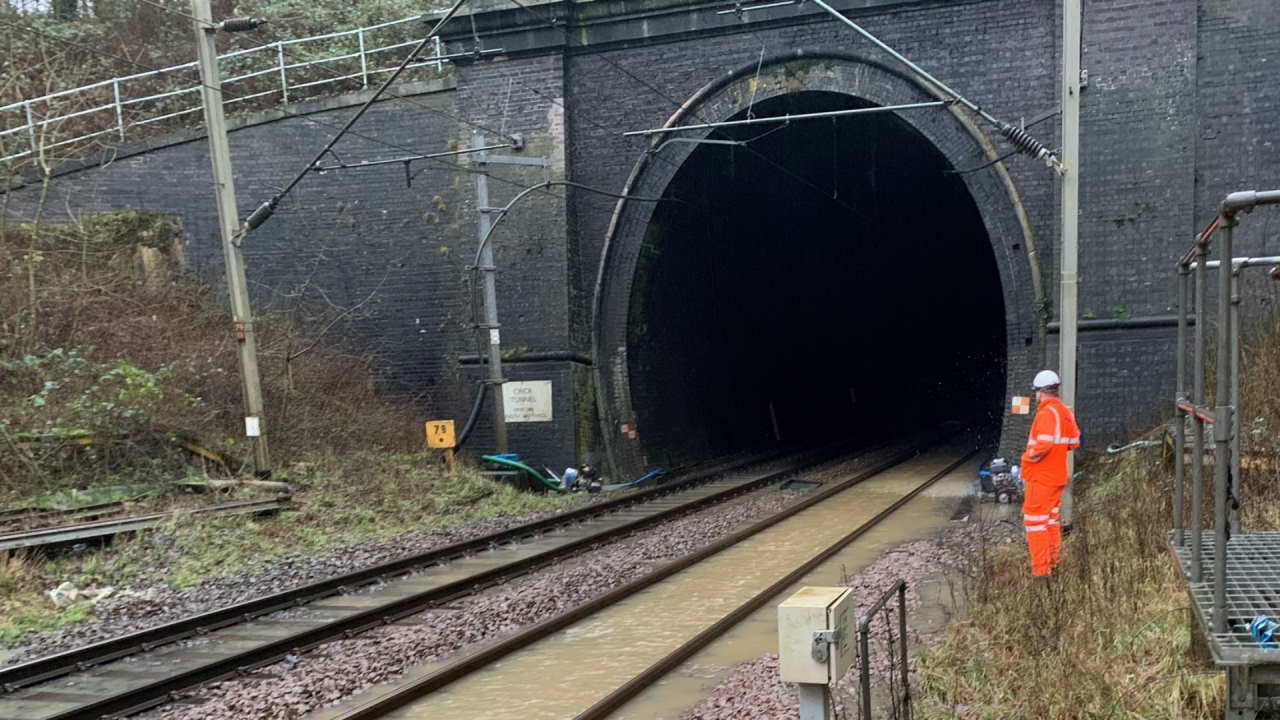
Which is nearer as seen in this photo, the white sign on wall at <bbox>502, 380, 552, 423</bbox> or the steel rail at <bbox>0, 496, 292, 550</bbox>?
the steel rail at <bbox>0, 496, 292, 550</bbox>

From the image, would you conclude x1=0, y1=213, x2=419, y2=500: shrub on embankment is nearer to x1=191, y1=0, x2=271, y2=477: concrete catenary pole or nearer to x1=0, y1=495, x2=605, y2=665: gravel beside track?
x1=191, y1=0, x2=271, y2=477: concrete catenary pole

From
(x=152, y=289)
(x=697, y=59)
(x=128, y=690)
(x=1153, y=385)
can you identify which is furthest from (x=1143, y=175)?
(x=152, y=289)

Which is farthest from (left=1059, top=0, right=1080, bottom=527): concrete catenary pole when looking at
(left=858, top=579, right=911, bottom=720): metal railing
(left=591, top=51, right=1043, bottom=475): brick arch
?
(left=858, top=579, right=911, bottom=720): metal railing

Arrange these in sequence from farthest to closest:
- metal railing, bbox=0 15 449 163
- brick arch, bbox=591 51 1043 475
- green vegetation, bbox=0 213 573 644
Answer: metal railing, bbox=0 15 449 163 → brick arch, bbox=591 51 1043 475 → green vegetation, bbox=0 213 573 644

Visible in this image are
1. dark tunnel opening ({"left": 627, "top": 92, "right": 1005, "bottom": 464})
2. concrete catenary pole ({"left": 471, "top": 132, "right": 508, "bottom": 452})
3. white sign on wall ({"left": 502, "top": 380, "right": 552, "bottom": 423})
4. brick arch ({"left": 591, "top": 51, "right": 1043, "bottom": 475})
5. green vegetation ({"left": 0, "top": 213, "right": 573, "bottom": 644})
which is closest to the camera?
green vegetation ({"left": 0, "top": 213, "right": 573, "bottom": 644})

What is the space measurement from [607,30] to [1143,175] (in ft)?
29.1

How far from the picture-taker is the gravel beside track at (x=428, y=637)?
6430 mm

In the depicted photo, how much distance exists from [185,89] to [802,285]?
49.1ft

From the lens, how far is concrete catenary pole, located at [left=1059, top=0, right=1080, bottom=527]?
10.2 meters

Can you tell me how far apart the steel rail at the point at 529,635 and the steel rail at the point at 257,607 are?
2420 millimetres

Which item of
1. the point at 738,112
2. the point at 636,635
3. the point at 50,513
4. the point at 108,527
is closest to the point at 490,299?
the point at 738,112

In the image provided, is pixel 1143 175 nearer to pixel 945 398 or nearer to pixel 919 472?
pixel 919 472

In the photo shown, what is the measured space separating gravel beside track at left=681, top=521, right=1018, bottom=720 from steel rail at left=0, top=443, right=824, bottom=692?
4.38 meters

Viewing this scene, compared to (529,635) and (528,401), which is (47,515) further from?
(528,401)
